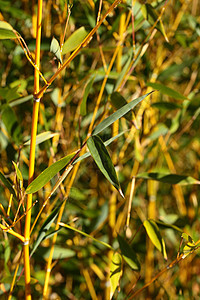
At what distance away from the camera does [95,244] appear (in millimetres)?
840

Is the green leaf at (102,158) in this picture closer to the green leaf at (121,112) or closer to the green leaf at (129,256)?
the green leaf at (121,112)

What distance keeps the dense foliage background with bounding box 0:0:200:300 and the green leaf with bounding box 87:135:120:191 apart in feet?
0.49

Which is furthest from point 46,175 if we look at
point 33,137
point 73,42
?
point 73,42

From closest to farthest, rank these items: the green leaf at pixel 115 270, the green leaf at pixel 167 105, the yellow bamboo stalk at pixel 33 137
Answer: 1. the yellow bamboo stalk at pixel 33 137
2. the green leaf at pixel 115 270
3. the green leaf at pixel 167 105

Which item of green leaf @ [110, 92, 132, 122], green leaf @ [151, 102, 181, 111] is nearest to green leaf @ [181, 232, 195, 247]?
green leaf @ [110, 92, 132, 122]

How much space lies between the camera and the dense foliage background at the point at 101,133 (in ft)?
2.13

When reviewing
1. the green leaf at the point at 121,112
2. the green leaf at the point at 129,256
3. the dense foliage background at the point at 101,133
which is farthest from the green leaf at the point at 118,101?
the green leaf at the point at 129,256

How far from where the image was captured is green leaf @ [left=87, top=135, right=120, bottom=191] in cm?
44

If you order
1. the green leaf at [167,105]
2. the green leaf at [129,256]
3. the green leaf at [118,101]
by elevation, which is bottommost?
the green leaf at [129,256]

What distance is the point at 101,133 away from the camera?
0.68 m

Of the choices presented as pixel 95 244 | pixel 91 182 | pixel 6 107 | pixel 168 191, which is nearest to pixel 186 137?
pixel 168 191

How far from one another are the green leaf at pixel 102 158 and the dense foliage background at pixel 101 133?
0.15 m

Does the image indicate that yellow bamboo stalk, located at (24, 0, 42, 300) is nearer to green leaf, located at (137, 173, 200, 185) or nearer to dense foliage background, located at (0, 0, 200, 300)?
dense foliage background, located at (0, 0, 200, 300)

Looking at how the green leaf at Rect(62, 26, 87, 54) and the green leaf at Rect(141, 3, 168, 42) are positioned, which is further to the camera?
the green leaf at Rect(141, 3, 168, 42)
